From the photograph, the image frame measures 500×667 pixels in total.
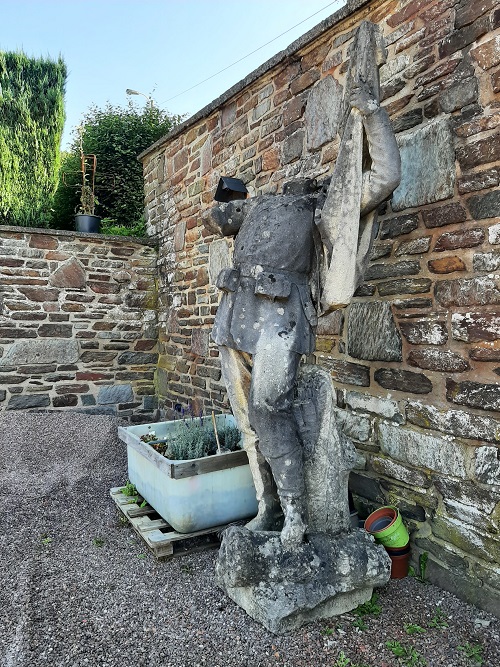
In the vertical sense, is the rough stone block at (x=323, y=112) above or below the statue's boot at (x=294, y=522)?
above

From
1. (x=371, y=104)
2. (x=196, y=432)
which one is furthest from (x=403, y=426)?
(x=371, y=104)

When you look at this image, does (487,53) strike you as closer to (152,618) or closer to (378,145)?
(378,145)

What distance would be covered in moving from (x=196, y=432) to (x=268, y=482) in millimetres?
1002

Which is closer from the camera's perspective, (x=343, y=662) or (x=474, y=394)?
(x=343, y=662)

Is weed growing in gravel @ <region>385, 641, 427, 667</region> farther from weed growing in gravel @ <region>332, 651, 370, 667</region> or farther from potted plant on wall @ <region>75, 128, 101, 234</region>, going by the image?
potted plant on wall @ <region>75, 128, 101, 234</region>

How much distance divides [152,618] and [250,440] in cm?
86

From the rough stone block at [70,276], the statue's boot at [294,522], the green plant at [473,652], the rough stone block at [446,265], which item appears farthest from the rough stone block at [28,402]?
the green plant at [473,652]

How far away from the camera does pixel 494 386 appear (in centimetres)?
220

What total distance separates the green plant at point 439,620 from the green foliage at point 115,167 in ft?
22.3

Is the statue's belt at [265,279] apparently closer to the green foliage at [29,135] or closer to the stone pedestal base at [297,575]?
the stone pedestal base at [297,575]

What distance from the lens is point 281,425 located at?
2115 millimetres

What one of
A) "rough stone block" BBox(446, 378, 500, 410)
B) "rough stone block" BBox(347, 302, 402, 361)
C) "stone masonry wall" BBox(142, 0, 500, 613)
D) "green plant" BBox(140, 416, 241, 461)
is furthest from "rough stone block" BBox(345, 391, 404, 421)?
"green plant" BBox(140, 416, 241, 461)

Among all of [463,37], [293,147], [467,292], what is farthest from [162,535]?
[463,37]

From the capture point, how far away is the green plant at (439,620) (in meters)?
2.08
